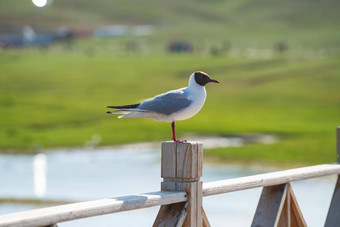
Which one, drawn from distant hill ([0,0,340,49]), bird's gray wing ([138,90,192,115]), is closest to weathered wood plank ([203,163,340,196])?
bird's gray wing ([138,90,192,115])

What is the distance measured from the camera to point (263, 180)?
16.4ft

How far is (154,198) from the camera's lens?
418 cm

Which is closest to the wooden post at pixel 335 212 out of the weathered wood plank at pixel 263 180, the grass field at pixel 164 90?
the weathered wood plank at pixel 263 180

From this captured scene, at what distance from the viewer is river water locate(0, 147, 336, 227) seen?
49.0ft

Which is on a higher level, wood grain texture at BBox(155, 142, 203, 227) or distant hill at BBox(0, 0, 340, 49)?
distant hill at BBox(0, 0, 340, 49)

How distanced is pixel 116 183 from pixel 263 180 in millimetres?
14221

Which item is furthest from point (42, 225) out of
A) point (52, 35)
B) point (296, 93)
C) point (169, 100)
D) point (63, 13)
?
point (63, 13)

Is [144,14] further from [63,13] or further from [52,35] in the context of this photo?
[52,35]

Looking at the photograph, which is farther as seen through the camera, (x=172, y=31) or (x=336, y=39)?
(x=172, y=31)

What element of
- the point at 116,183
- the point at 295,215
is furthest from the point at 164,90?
the point at 295,215

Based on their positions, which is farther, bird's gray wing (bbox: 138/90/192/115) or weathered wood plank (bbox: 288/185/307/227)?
weathered wood plank (bbox: 288/185/307/227)

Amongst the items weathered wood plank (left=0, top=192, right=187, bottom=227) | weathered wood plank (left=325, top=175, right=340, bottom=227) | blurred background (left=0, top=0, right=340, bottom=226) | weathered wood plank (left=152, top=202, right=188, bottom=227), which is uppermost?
blurred background (left=0, top=0, right=340, bottom=226)

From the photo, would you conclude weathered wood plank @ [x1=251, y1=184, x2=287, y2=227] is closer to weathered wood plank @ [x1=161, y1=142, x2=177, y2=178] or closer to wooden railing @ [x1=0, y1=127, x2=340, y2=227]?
wooden railing @ [x1=0, y1=127, x2=340, y2=227]

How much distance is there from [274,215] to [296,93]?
3866cm
